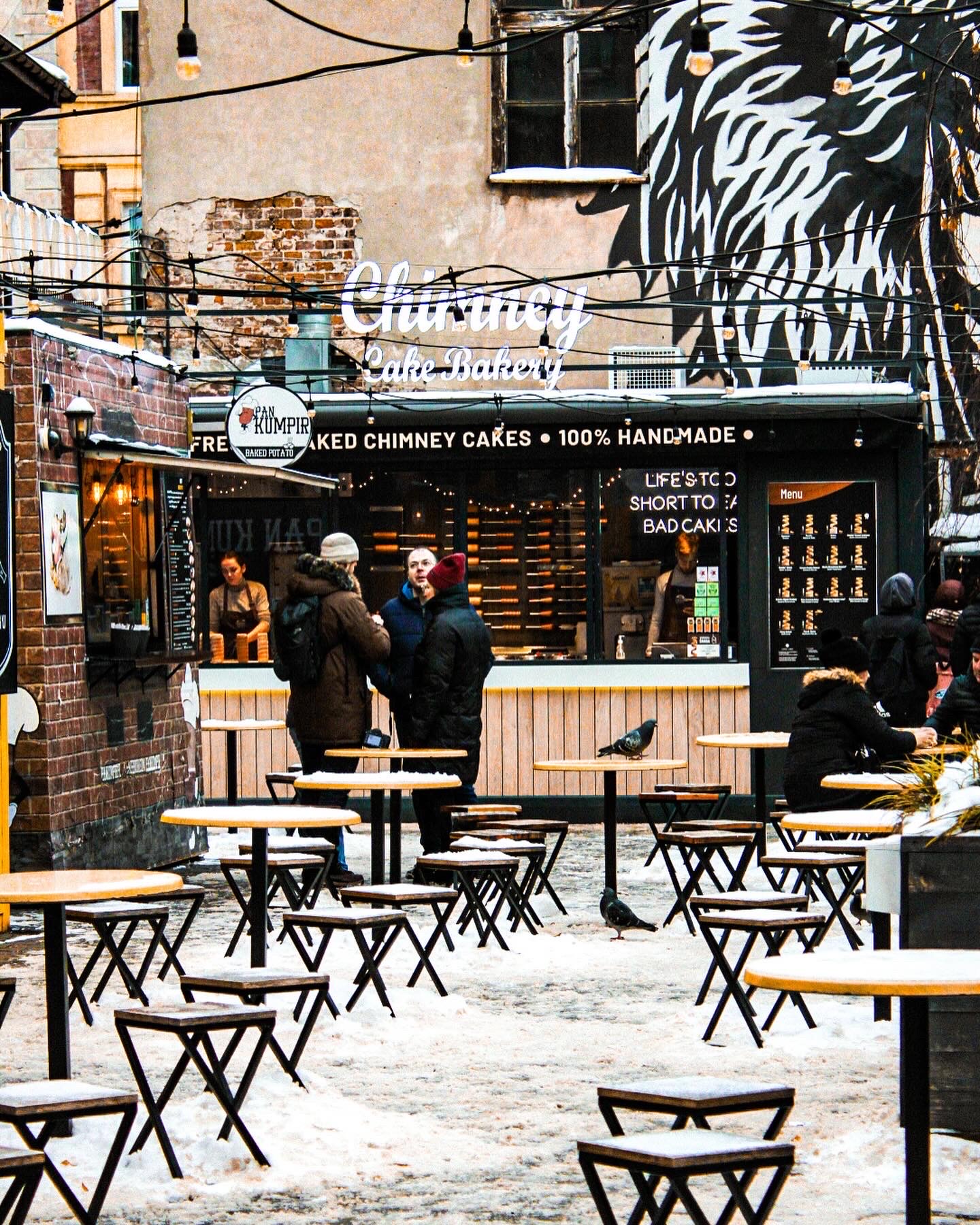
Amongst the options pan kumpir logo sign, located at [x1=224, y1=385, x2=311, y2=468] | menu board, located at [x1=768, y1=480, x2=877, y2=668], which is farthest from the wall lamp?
menu board, located at [x1=768, y1=480, x2=877, y2=668]

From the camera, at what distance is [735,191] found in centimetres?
1919

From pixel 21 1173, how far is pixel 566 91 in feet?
52.7

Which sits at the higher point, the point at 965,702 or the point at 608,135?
the point at 608,135

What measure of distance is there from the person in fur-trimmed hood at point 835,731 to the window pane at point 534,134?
31.0ft

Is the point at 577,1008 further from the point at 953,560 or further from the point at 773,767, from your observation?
the point at 953,560

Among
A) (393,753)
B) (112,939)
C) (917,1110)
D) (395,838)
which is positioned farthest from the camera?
(395,838)

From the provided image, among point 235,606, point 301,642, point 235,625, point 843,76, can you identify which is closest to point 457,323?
point 235,606

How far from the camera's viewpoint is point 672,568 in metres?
17.5

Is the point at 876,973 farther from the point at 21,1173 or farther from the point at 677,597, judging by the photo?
the point at 677,597

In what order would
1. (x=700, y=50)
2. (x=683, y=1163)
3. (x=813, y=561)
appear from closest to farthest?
1. (x=683, y=1163)
2. (x=700, y=50)
3. (x=813, y=561)

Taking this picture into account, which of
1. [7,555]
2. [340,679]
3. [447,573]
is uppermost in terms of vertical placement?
[7,555]

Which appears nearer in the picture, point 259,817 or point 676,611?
point 259,817

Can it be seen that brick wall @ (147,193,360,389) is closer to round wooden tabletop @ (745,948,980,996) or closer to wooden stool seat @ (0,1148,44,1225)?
round wooden tabletop @ (745,948,980,996)

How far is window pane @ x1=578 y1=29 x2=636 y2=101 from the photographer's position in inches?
762
